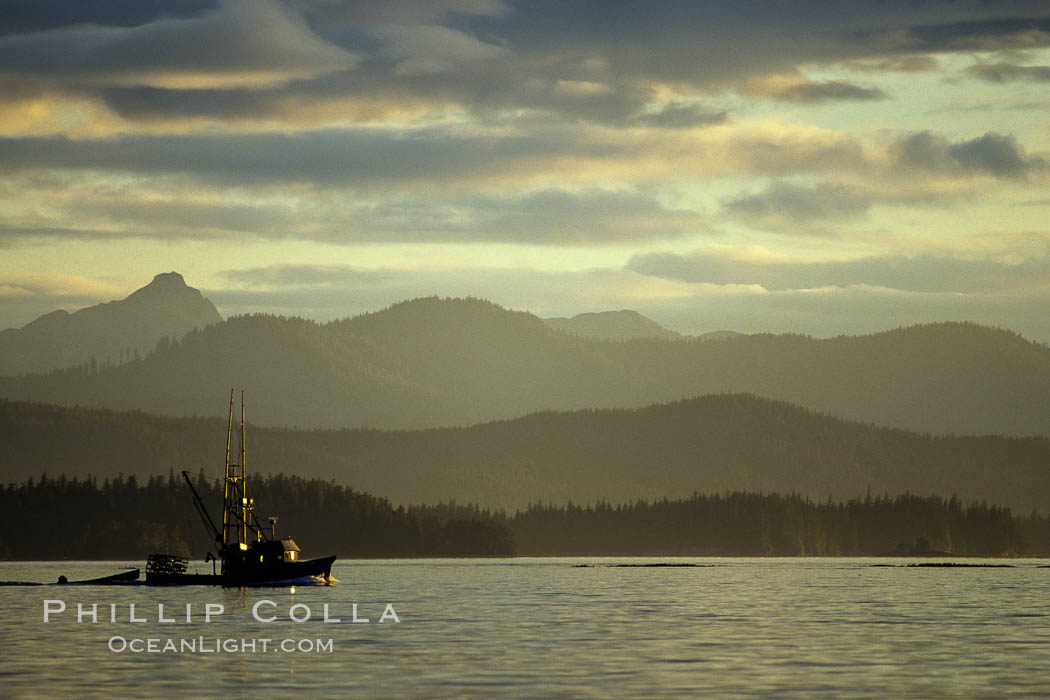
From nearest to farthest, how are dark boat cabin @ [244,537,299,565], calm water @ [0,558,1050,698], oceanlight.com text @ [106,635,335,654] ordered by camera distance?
calm water @ [0,558,1050,698], oceanlight.com text @ [106,635,335,654], dark boat cabin @ [244,537,299,565]

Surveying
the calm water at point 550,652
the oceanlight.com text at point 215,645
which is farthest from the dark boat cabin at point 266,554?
the oceanlight.com text at point 215,645

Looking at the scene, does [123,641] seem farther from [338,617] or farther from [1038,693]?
[1038,693]

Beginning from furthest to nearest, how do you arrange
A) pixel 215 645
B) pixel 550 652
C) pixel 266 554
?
pixel 266 554 < pixel 215 645 < pixel 550 652

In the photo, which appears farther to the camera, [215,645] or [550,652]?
[215,645]

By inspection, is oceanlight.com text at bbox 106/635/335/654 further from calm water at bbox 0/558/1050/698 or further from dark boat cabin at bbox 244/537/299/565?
dark boat cabin at bbox 244/537/299/565

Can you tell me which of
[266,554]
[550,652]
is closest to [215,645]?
[550,652]

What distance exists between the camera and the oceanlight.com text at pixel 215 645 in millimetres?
104062

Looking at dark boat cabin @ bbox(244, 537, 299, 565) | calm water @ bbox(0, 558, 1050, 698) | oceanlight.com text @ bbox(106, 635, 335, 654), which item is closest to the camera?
calm water @ bbox(0, 558, 1050, 698)

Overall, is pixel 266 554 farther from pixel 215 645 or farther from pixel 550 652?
pixel 550 652

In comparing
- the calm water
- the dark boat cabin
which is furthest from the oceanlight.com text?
the dark boat cabin

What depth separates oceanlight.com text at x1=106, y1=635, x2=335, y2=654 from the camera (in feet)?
341

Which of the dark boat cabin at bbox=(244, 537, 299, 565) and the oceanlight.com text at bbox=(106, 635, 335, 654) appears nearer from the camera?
the oceanlight.com text at bbox=(106, 635, 335, 654)

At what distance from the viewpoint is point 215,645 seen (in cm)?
10944

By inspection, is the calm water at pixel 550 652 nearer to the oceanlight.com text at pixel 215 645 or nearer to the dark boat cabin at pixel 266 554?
the oceanlight.com text at pixel 215 645
